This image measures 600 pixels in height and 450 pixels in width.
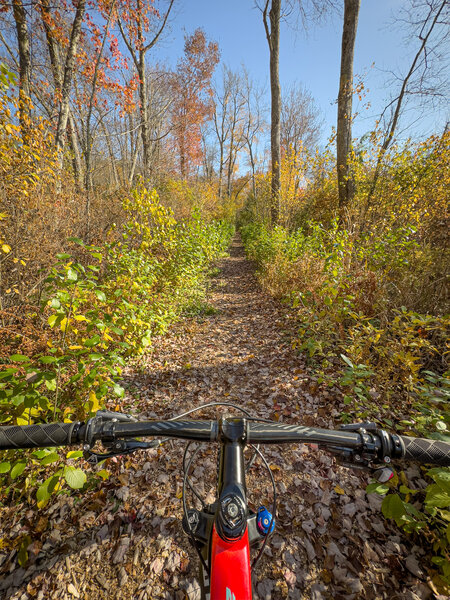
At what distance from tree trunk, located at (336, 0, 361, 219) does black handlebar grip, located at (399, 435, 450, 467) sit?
292 inches

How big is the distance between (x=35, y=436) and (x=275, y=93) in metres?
13.9

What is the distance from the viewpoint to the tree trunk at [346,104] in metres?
6.95

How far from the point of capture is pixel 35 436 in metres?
1.17

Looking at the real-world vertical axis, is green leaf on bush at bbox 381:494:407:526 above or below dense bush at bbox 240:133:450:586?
below

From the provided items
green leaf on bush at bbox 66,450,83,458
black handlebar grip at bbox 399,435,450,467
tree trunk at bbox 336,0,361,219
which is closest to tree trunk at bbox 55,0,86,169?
green leaf on bush at bbox 66,450,83,458

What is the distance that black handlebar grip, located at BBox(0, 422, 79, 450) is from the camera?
1153 mm

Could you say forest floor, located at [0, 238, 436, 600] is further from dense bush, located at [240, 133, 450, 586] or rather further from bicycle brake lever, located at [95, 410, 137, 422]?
bicycle brake lever, located at [95, 410, 137, 422]

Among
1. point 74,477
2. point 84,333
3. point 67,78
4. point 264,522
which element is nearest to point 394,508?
point 264,522

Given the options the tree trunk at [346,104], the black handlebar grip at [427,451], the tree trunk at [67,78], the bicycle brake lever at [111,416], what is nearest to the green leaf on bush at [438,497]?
the black handlebar grip at [427,451]

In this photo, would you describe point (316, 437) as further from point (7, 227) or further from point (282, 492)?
point (7, 227)

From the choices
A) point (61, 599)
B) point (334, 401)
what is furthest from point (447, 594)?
point (61, 599)

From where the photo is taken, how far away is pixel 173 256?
6.78 m

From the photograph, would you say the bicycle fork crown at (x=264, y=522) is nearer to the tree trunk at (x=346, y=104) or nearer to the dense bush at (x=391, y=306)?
the dense bush at (x=391, y=306)

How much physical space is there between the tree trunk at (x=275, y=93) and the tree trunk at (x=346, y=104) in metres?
3.12
